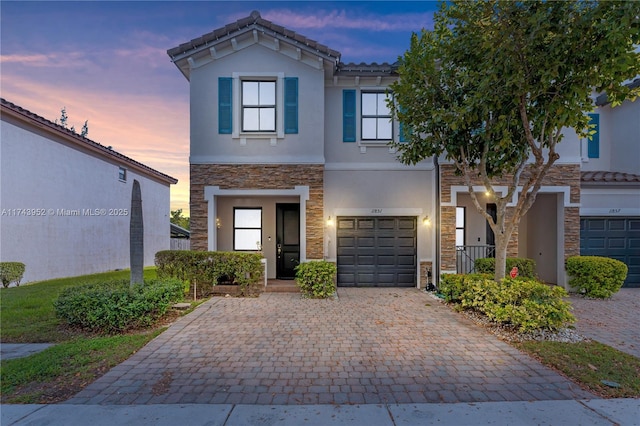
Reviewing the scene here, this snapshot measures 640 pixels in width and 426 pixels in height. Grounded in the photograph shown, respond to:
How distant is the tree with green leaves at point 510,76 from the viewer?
5.45 m

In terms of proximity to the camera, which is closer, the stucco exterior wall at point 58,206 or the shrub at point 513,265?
the shrub at point 513,265

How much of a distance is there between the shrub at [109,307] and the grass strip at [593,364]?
6.65 m

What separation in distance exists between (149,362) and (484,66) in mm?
7694

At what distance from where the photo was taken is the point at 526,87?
6027mm

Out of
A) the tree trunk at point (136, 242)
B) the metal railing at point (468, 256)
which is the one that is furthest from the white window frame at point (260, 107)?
the metal railing at point (468, 256)

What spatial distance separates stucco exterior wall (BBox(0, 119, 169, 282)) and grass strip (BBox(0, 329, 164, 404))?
7862mm

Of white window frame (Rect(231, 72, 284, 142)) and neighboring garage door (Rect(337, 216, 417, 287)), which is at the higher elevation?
white window frame (Rect(231, 72, 284, 142))

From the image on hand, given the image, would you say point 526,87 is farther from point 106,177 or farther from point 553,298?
point 106,177

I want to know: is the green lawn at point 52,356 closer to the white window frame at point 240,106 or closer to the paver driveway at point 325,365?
the paver driveway at point 325,365

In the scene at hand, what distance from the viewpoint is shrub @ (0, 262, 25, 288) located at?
32.4ft

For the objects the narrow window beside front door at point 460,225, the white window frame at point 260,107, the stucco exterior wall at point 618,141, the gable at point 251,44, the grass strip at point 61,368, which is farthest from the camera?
the stucco exterior wall at point 618,141

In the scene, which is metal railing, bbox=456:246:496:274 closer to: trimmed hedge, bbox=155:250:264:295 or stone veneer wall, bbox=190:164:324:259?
stone veneer wall, bbox=190:164:324:259

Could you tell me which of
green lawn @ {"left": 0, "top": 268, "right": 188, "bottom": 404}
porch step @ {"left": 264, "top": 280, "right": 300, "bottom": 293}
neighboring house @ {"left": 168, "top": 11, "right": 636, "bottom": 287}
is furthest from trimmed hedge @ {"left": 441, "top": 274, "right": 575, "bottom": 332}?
green lawn @ {"left": 0, "top": 268, "right": 188, "bottom": 404}

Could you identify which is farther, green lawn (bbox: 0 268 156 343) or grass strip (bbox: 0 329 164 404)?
green lawn (bbox: 0 268 156 343)
